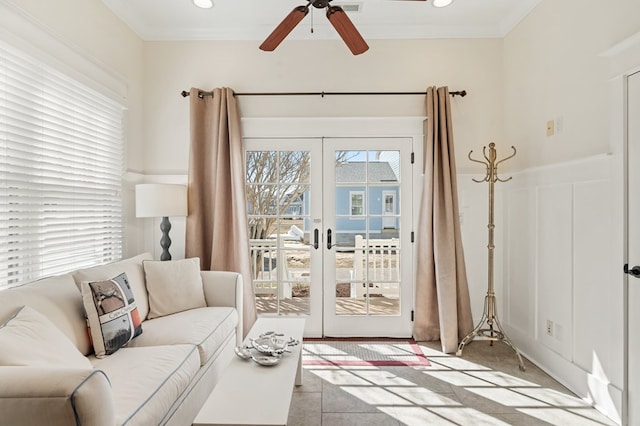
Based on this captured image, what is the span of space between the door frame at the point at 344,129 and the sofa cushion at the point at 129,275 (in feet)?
5.18

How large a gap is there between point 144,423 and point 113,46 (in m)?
2.99

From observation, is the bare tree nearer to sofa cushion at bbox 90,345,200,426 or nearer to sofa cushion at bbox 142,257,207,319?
sofa cushion at bbox 142,257,207,319

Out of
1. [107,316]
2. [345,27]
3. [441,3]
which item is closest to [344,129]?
[441,3]

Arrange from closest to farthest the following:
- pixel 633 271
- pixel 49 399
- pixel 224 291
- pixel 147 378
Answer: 1. pixel 49 399
2. pixel 147 378
3. pixel 633 271
4. pixel 224 291

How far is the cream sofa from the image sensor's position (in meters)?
1.11

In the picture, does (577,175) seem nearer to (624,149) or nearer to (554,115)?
(624,149)

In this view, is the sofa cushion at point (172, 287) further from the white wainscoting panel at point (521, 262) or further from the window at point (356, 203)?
the white wainscoting panel at point (521, 262)

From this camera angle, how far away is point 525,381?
268cm

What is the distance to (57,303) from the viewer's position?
75.7 inches

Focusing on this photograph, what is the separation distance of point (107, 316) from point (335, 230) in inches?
82.9

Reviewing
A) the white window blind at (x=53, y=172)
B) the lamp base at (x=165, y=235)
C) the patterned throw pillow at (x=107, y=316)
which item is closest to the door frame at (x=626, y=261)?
the patterned throw pillow at (x=107, y=316)

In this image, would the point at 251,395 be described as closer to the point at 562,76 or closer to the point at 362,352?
the point at 362,352

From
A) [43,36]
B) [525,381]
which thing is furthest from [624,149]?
[43,36]

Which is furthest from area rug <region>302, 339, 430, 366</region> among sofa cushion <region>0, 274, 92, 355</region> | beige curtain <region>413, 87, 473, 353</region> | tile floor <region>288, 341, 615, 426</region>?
sofa cushion <region>0, 274, 92, 355</region>
